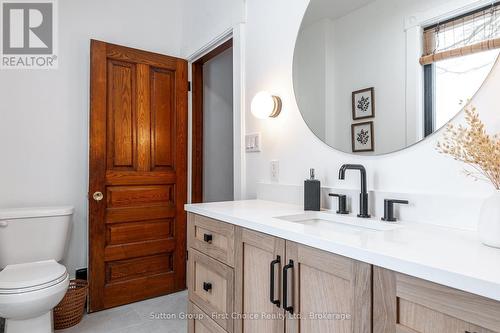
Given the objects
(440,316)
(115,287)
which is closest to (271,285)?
(440,316)

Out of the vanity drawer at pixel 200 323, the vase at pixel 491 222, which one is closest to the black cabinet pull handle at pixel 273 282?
the vanity drawer at pixel 200 323

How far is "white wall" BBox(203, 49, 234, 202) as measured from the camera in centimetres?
304

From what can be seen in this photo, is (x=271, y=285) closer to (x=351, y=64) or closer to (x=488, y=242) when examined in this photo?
(x=488, y=242)

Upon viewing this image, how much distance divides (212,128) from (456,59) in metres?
2.31

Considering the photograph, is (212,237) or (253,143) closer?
(212,237)

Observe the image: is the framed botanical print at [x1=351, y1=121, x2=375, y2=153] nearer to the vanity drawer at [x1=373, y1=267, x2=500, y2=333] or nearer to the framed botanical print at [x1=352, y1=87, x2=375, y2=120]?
the framed botanical print at [x1=352, y1=87, x2=375, y2=120]

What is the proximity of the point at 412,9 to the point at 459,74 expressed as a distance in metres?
0.32

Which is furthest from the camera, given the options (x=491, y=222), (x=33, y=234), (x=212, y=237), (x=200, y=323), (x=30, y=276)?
(x=33, y=234)

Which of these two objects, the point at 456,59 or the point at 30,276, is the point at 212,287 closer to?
the point at 30,276

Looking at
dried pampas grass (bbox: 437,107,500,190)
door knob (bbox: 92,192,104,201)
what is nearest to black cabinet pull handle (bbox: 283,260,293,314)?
dried pampas grass (bbox: 437,107,500,190)

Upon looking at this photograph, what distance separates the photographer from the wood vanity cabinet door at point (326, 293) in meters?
0.76
